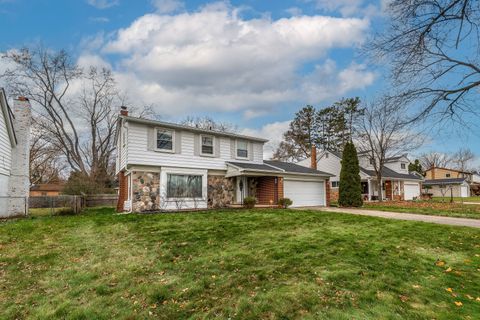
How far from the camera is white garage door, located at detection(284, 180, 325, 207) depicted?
1873 cm

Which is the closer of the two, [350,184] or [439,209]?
[439,209]

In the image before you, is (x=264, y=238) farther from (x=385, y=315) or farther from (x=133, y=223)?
(x=133, y=223)

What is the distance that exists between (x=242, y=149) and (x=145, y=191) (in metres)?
6.89

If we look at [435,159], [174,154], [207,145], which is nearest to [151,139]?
[174,154]

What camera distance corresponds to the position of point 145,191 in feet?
46.5

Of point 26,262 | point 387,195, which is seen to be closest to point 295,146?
point 387,195

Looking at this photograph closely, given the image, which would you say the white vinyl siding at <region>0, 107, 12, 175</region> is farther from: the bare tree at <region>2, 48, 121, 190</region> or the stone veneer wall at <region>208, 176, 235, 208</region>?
the bare tree at <region>2, 48, 121, 190</region>

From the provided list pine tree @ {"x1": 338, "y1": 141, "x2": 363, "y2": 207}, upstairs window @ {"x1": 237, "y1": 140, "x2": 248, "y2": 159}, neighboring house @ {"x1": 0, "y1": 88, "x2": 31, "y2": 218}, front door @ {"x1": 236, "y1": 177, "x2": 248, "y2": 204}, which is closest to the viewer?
neighboring house @ {"x1": 0, "y1": 88, "x2": 31, "y2": 218}

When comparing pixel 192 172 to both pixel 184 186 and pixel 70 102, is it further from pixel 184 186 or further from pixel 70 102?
pixel 70 102

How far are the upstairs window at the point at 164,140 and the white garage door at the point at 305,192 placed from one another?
26.2 feet

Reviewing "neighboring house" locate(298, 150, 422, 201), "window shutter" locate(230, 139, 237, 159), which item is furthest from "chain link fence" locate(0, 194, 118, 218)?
"neighboring house" locate(298, 150, 422, 201)

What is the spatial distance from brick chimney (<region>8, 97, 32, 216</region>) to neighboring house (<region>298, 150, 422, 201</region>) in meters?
25.3

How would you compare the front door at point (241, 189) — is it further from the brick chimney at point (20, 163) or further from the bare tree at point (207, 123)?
the bare tree at point (207, 123)

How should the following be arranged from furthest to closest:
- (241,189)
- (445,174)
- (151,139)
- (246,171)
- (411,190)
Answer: (445,174) < (411,190) < (241,189) < (246,171) < (151,139)
